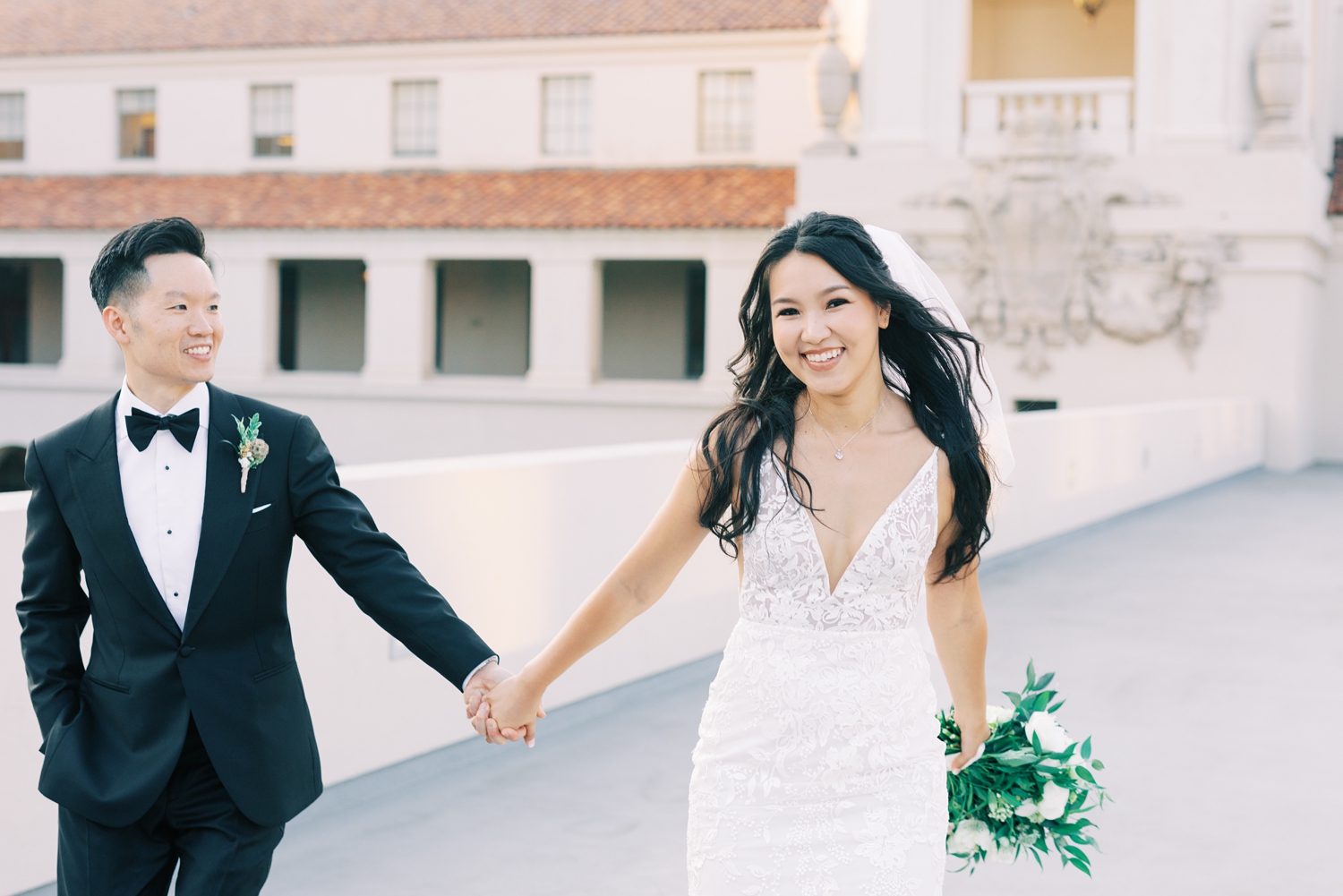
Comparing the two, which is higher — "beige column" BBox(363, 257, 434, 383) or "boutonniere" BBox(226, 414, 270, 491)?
"beige column" BBox(363, 257, 434, 383)

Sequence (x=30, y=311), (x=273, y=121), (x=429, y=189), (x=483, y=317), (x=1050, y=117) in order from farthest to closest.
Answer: (x=30, y=311) < (x=483, y=317) < (x=273, y=121) < (x=429, y=189) < (x=1050, y=117)

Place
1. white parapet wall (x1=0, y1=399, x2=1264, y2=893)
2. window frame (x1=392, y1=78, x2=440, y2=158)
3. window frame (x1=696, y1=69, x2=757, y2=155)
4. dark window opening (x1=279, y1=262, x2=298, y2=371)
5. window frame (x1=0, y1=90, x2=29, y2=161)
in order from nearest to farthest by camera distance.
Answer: white parapet wall (x1=0, y1=399, x2=1264, y2=893)
window frame (x1=696, y1=69, x2=757, y2=155)
window frame (x1=392, y1=78, x2=440, y2=158)
dark window opening (x1=279, y1=262, x2=298, y2=371)
window frame (x1=0, y1=90, x2=29, y2=161)

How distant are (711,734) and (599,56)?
27.4 metres

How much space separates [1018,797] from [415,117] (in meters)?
28.8

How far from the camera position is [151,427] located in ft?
9.07

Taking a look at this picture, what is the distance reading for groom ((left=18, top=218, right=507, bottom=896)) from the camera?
267cm

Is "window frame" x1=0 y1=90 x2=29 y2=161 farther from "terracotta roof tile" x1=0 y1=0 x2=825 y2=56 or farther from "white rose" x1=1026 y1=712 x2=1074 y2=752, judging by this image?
"white rose" x1=1026 y1=712 x2=1074 y2=752

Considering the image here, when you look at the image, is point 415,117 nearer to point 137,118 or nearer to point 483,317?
point 483,317

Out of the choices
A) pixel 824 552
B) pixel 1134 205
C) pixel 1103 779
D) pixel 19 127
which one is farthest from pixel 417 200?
pixel 824 552

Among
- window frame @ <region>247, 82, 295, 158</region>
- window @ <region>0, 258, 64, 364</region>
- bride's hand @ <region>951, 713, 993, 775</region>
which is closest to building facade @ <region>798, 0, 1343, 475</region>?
window frame @ <region>247, 82, 295, 158</region>

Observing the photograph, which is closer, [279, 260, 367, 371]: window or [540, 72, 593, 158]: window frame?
[540, 72, 593, 158]: window frame

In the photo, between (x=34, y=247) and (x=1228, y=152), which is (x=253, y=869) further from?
(x=34, y=247)

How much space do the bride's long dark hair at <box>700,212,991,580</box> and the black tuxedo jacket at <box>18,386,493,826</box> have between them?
95cm

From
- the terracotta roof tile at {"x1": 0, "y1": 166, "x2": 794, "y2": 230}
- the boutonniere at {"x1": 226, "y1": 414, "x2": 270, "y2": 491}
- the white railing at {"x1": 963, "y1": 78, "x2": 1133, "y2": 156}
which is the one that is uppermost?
the white railing at {"x1": 963, "y1": 78, "x2": 1133, "y2": 156}
